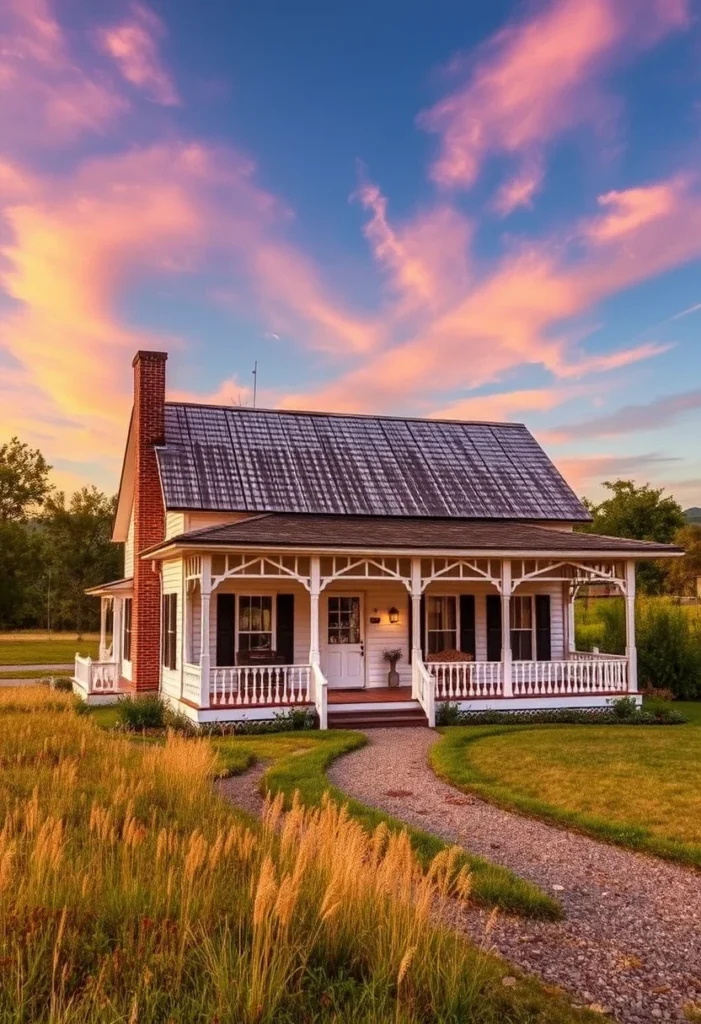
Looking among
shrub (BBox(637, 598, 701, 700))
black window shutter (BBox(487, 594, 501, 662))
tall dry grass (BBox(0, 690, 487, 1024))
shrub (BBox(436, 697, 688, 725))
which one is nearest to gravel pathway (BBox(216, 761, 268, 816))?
tall dry grass (BBox(0, 690, 487, 1024))

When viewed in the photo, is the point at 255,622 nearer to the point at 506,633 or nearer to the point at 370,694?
the point at 370,694

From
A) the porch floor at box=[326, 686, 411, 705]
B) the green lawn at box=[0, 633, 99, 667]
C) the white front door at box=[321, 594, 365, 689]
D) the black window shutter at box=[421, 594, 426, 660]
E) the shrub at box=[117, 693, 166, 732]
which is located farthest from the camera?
the green lawn at box=[0, 633, 99, 667]

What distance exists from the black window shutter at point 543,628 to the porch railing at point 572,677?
1.59 metres

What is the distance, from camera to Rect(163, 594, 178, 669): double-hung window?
62.4 ft

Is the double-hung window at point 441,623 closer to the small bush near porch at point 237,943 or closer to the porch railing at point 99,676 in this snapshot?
the porch railing at point 99,676

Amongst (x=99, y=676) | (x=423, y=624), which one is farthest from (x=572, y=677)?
(x=99, y=676)

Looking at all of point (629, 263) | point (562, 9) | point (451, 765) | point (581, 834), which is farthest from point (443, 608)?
point (562, 9)

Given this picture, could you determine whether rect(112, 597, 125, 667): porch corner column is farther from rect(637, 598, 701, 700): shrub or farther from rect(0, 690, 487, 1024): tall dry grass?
rect(0, 690, 487, 1024): tall dry grass

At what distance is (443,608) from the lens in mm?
20297

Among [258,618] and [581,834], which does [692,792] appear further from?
[258,618]

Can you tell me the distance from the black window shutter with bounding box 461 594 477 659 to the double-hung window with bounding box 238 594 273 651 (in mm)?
5038

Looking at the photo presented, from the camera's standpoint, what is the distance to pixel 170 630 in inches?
772

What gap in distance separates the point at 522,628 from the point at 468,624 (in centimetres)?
152

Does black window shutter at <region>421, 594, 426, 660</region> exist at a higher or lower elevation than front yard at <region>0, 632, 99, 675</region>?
higher
